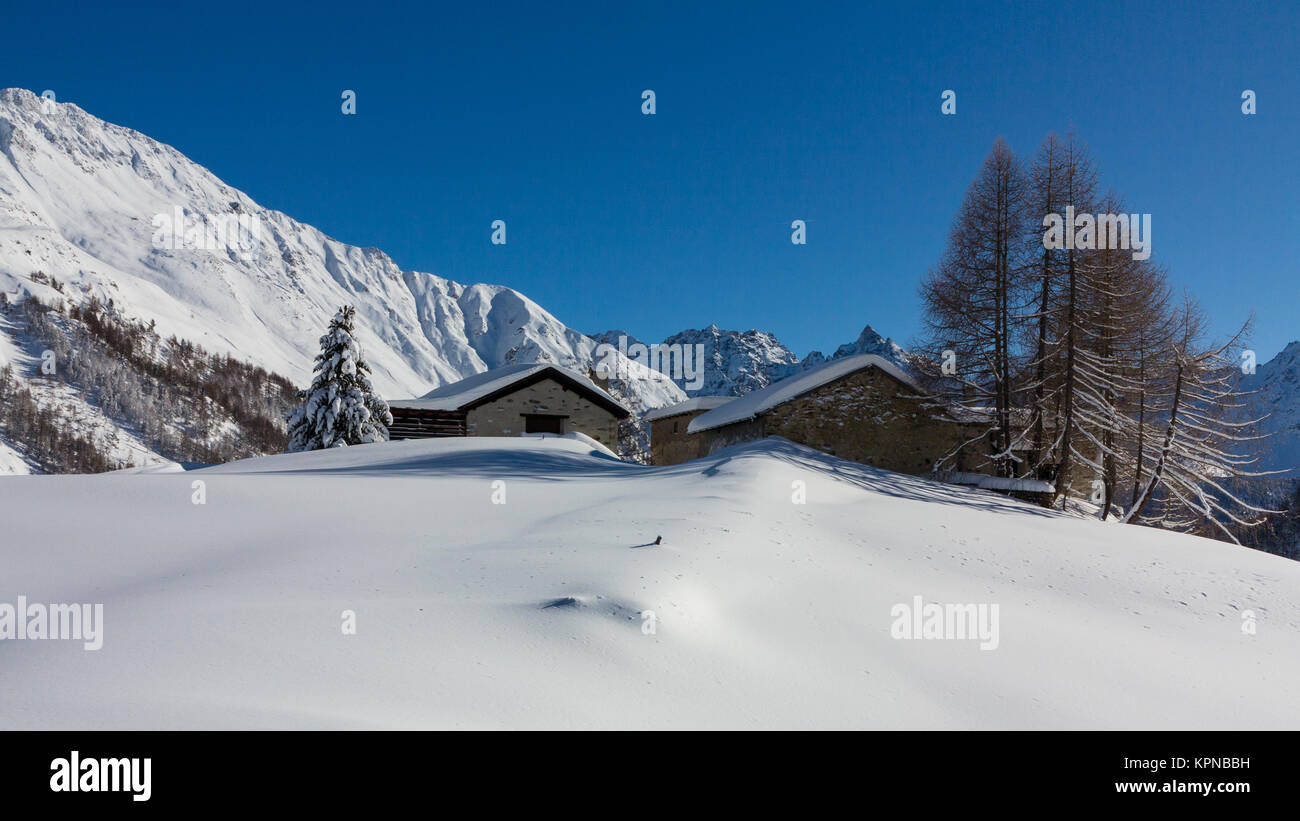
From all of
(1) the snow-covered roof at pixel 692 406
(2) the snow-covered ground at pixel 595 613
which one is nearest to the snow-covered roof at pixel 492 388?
(1) the snow-covered roof at pixel 692 406

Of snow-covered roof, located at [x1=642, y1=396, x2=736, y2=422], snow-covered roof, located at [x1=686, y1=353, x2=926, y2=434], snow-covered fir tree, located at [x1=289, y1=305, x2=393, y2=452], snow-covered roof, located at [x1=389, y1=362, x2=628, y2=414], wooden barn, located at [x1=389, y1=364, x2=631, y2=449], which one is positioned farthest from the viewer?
snow-covered roof, located at [x1=642, y1=396, x2=736, y2=422]

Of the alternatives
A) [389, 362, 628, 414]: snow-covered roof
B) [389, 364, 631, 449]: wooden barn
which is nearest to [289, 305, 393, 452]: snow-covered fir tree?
[389, 364, 631, 449]: wooden barn

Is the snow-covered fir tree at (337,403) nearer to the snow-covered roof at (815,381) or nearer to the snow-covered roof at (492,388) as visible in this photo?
the snow-covered roof at (492,388)

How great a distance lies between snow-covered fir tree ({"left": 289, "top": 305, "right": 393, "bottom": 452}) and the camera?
2936 cm

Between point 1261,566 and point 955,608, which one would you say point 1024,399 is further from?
point 955,608

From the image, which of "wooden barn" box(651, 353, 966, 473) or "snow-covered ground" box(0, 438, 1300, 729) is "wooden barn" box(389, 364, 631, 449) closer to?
"wooden barn" box(651, 353, 966, 473)

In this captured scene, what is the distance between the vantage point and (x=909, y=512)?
423 inches

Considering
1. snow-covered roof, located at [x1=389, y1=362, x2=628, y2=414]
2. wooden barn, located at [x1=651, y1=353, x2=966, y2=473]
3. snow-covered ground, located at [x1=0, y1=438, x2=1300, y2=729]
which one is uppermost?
snow-covered roof, located at [x1=389, y1=362, x2=628, y2=414]

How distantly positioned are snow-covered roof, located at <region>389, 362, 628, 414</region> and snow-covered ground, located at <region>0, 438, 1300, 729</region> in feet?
58.7

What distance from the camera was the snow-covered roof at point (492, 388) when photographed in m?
27.7

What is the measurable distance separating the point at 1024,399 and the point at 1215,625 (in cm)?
1434

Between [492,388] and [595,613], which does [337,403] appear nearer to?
[492,388]

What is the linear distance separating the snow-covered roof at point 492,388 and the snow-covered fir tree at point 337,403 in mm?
2089

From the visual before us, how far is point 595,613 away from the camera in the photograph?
4332mm
